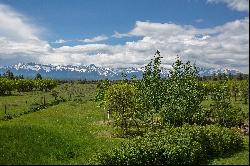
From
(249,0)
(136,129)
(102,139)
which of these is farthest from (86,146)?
(249,0)

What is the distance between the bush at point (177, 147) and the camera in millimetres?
28391

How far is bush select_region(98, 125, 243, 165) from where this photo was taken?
93.1 ft

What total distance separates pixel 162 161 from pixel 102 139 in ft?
48.0

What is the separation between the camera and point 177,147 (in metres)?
30.1

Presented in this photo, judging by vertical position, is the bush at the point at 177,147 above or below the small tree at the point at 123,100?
below

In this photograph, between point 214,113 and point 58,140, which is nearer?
point 58,140

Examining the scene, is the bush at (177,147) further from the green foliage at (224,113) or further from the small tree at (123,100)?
the green foliage at (224,113)

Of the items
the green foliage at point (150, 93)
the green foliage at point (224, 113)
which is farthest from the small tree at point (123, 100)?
the green foliage at point (224, 113)

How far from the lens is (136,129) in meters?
54.2

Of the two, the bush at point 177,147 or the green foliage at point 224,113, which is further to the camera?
the green foliage at point 224,113

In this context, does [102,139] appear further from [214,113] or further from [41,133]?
[214,113]

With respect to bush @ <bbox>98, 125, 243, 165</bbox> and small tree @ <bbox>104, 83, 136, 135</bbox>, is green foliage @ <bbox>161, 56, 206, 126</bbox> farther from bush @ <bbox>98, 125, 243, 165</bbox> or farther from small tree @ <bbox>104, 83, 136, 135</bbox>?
bush @ <bbox>98, 125, 243, 165</bbox>

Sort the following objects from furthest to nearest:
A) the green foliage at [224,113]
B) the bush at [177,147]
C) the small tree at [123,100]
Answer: the green foliage at [224,113] < the small tree at [123,100] < the bush at [177,147]

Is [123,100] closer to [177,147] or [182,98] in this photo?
[182,98]
